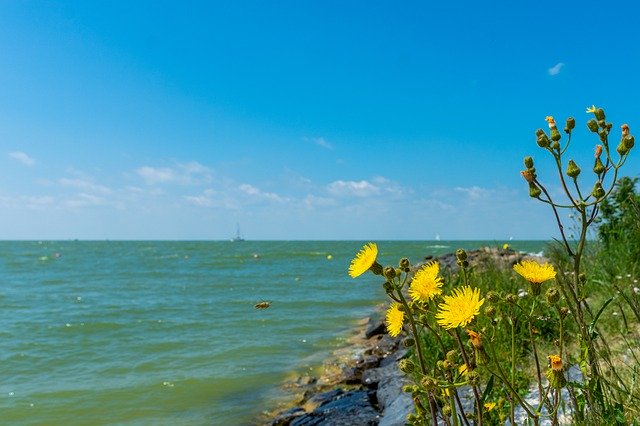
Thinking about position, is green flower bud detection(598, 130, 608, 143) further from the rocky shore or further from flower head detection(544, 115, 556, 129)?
the rocky shore

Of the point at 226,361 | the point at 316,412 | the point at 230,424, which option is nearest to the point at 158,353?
the point at 226,361

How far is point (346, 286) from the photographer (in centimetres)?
1977

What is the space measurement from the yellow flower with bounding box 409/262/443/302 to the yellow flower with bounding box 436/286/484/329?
13 cm

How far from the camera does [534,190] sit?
4.82 ft

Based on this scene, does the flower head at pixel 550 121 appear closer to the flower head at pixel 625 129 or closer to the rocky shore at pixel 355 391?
the flower head at pixel 625 129

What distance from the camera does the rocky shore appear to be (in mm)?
4598

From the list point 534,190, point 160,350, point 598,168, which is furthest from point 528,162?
point 160,350

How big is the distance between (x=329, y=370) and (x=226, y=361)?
1733 mm

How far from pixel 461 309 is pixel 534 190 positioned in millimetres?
408

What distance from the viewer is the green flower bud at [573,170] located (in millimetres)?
1438

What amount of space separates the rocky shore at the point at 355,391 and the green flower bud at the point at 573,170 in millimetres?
1694

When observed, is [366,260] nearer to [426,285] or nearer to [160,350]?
[426,285]

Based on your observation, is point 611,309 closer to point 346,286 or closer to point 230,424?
point 230,424

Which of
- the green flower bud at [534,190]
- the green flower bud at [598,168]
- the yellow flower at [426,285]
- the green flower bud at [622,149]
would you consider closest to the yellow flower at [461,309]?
the yellow flower at [426,285]
